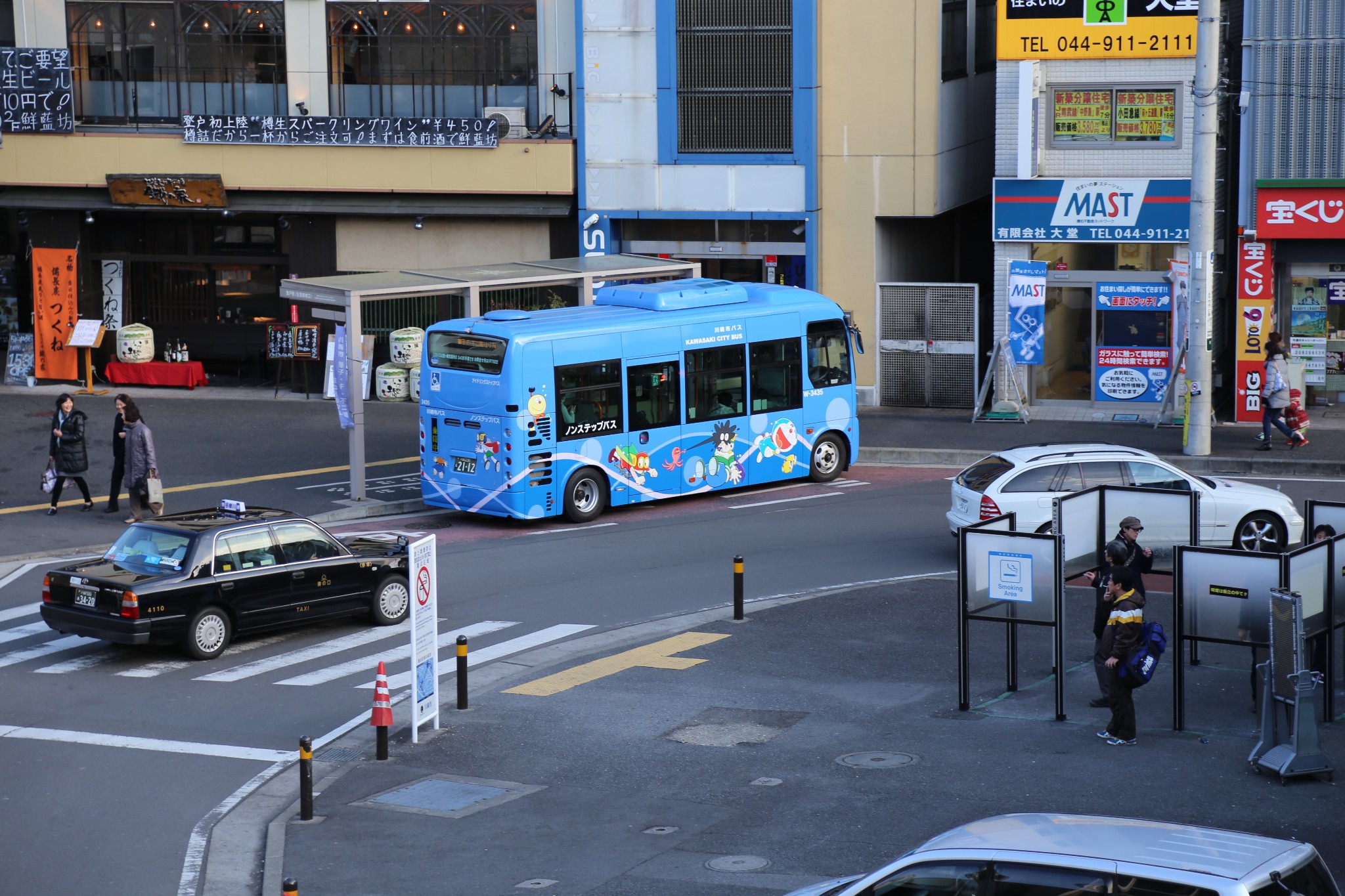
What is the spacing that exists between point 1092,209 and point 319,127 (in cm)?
1592

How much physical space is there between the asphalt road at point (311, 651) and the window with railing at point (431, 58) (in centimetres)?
1331

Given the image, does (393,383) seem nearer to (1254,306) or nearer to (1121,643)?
(1254,306)

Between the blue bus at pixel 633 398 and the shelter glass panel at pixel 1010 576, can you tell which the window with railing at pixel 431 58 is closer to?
the blue bus at pixel 633 398

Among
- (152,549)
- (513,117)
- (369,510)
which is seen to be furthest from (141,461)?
(513,117)

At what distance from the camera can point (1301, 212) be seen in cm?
2955

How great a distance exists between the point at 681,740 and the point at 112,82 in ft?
90.1

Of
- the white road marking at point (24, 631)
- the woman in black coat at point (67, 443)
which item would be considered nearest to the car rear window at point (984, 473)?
the white road marking at point (24, 631)

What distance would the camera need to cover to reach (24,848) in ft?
40.7

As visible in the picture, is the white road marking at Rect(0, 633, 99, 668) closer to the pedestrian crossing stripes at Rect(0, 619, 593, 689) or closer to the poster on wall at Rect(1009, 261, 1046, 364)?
the pedestrian crossing stripes at Rect(0, 619, 593, 689)

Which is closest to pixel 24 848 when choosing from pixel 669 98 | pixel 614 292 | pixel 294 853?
pixel 294 853

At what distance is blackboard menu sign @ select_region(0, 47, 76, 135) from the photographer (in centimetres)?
3538

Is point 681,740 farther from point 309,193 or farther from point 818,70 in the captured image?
point 309,193

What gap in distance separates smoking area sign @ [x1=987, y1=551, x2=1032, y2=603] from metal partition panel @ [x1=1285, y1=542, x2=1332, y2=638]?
220 centimetres

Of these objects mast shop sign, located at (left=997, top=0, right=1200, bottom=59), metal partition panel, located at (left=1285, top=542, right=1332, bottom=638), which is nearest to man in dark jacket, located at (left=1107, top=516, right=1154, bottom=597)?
metal partition panel, located at (left=1285, top=542, right=1332, bottom=638)
